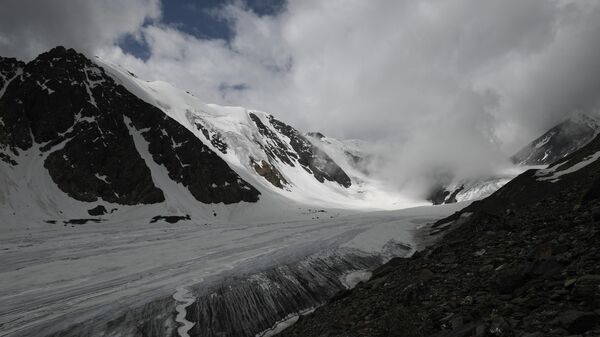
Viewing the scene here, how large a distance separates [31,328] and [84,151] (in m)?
100

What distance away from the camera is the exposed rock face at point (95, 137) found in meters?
99.5

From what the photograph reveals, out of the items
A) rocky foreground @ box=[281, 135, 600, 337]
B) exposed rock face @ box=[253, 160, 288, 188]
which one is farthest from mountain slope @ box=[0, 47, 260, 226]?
rocky foreground @ box=[281, 135, 600, 337]

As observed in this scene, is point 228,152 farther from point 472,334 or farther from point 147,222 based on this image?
point 472,334

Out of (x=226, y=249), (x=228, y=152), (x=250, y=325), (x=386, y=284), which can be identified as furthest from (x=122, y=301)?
(x=228, y=152)

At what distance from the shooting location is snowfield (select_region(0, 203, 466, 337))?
19.4 meters

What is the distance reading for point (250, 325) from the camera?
1845 centimetres

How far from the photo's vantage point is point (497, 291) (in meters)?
8.33

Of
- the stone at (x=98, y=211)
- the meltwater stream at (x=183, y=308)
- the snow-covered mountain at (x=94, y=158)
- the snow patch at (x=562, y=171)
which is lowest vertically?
the meltwater stream at (x=183, y=308)

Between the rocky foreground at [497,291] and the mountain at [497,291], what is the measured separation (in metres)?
0.02

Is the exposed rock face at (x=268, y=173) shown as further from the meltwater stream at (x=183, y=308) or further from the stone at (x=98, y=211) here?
the meltwater stream at (x=183, y=308)

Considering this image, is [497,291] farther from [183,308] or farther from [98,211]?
[98,211]

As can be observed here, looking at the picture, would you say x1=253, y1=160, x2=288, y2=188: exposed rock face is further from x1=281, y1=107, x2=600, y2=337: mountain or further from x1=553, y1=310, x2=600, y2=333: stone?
x1=553, y1=310, x2=600, y2=333: stone

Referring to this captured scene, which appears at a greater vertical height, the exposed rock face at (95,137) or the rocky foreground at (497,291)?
the exposed rock face at (95,137)

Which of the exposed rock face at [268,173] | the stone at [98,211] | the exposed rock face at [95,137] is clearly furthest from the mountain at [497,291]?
the exposed rock face at [268,173]
